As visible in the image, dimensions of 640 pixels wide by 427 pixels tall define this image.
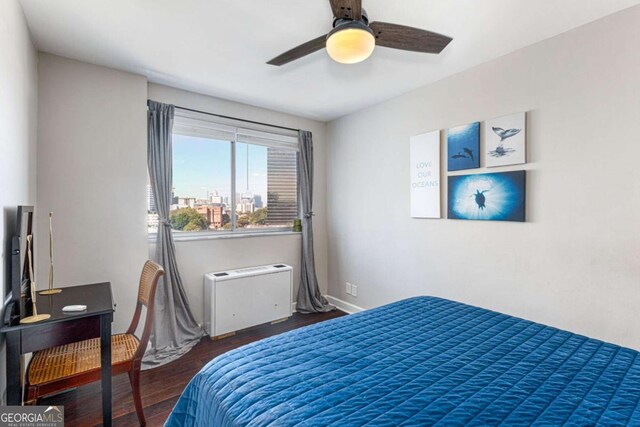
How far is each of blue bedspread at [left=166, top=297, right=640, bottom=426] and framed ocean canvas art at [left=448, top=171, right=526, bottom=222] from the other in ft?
3.27

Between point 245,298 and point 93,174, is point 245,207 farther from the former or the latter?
point 93,174

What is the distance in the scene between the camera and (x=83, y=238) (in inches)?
96.7

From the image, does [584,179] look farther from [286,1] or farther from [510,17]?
[286,1]

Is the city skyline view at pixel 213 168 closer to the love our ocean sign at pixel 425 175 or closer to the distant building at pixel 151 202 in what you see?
the distant building at pixel 151 202

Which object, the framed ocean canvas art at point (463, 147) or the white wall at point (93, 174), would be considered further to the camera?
the framed ocean canvas art at point (463, 147)

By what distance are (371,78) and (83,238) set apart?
2.84 m


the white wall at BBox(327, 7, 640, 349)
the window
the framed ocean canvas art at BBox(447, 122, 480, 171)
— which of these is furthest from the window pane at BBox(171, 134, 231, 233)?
the framed ocean canvas art at BBox(447, 122, 480, 171)

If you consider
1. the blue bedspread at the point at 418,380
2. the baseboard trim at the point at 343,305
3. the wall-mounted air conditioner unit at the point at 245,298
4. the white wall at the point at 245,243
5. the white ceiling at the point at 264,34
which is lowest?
the baseboard trim at the point at 343,305

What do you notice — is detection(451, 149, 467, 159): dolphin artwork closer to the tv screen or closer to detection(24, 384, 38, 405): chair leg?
the tv screen

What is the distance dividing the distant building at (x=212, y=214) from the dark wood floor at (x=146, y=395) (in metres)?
1.27

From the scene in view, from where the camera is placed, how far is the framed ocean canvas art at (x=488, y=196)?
90.5 inches

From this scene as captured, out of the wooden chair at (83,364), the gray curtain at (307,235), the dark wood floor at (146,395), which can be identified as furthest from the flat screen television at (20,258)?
the gray curtain at (307,235)

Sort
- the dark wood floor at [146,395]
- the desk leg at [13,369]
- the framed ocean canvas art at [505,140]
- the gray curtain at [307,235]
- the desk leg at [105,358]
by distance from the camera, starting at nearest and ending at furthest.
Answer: the desk leg at [13,369]
the desk leg at [105,358]
the dark wood floor at [146,395]
the framed ocean canvas art at [505,140]
the gray curtain at [307,235]

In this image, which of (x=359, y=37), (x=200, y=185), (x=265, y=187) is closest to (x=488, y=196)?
(x=359, y=37)
